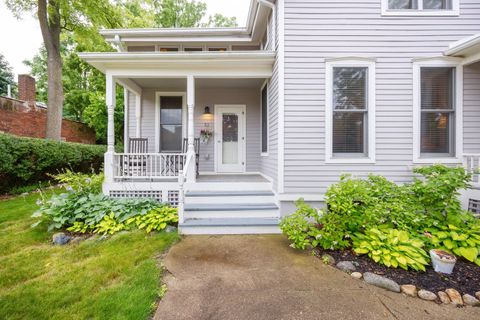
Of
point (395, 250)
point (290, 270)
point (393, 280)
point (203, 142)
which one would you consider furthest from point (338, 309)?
point (203, 142)

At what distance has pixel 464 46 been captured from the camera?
151 inches

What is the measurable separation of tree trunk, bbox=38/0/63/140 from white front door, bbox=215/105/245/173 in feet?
21.1

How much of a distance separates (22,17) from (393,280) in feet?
46.9

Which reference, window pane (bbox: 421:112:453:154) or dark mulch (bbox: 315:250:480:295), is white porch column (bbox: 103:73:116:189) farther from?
window pane (bbox: 421:112:453:154)

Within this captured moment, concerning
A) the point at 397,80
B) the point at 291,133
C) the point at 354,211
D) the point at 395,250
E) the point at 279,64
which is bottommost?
the point at 395,250

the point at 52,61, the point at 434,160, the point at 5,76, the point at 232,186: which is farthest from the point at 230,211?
the point at 5,76

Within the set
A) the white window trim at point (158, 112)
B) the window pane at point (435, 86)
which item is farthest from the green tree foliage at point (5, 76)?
the window pane at point (435, 86)

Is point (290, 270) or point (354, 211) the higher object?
point (354, 211)

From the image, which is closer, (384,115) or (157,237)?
(157,237)

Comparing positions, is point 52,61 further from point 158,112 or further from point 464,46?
point 464,46

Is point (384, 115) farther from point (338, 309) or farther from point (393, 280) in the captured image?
point (338, 309)

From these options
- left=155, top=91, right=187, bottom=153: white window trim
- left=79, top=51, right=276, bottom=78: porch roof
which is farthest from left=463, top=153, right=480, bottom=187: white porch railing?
left=155, top=91, right=187, bottom=153: white window trim

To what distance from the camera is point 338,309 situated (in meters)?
2.14

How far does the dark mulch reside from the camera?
2477 millimetres
